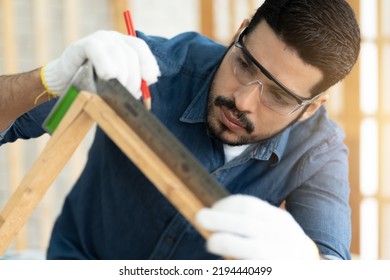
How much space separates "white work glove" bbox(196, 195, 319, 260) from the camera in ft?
2.69

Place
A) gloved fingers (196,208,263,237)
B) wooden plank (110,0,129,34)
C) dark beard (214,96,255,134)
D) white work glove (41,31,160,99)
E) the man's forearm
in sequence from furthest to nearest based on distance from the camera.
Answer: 1. wooden plank (110,0,129,34)
2. dark beard (214,96,255,134)
3. the man's forearm
4. white work glove (41,31,160,99)
5. gloved fingers (196,208,263,237)

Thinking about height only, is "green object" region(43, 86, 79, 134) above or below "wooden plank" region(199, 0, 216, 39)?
above

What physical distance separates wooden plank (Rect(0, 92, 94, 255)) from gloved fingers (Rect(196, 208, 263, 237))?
284mm

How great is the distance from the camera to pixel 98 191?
1562 mm

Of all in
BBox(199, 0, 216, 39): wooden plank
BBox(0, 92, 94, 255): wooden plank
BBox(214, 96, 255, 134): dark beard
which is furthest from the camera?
BBox(199, 0, 216, 39): wooden plank

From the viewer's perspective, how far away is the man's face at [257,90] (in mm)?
1265

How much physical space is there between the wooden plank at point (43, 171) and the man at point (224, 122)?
0.38ft

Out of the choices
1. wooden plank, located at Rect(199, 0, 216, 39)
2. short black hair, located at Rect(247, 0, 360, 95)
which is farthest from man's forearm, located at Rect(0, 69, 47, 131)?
wooden plank, located at Rect(199, 0, 216, 39)

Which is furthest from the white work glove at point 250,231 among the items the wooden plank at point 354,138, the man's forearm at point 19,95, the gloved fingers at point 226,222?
the wooden plank at point 354,138

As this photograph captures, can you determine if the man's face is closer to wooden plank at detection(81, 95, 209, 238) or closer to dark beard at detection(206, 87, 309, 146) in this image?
dark beard at detection(206, 87, 309, 146)

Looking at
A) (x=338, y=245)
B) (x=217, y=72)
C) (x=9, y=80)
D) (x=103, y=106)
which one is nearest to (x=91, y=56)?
(x=103, y=106)

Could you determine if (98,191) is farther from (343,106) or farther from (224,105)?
(343,106)

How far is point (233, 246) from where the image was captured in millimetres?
835

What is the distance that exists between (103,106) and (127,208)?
62 cm
